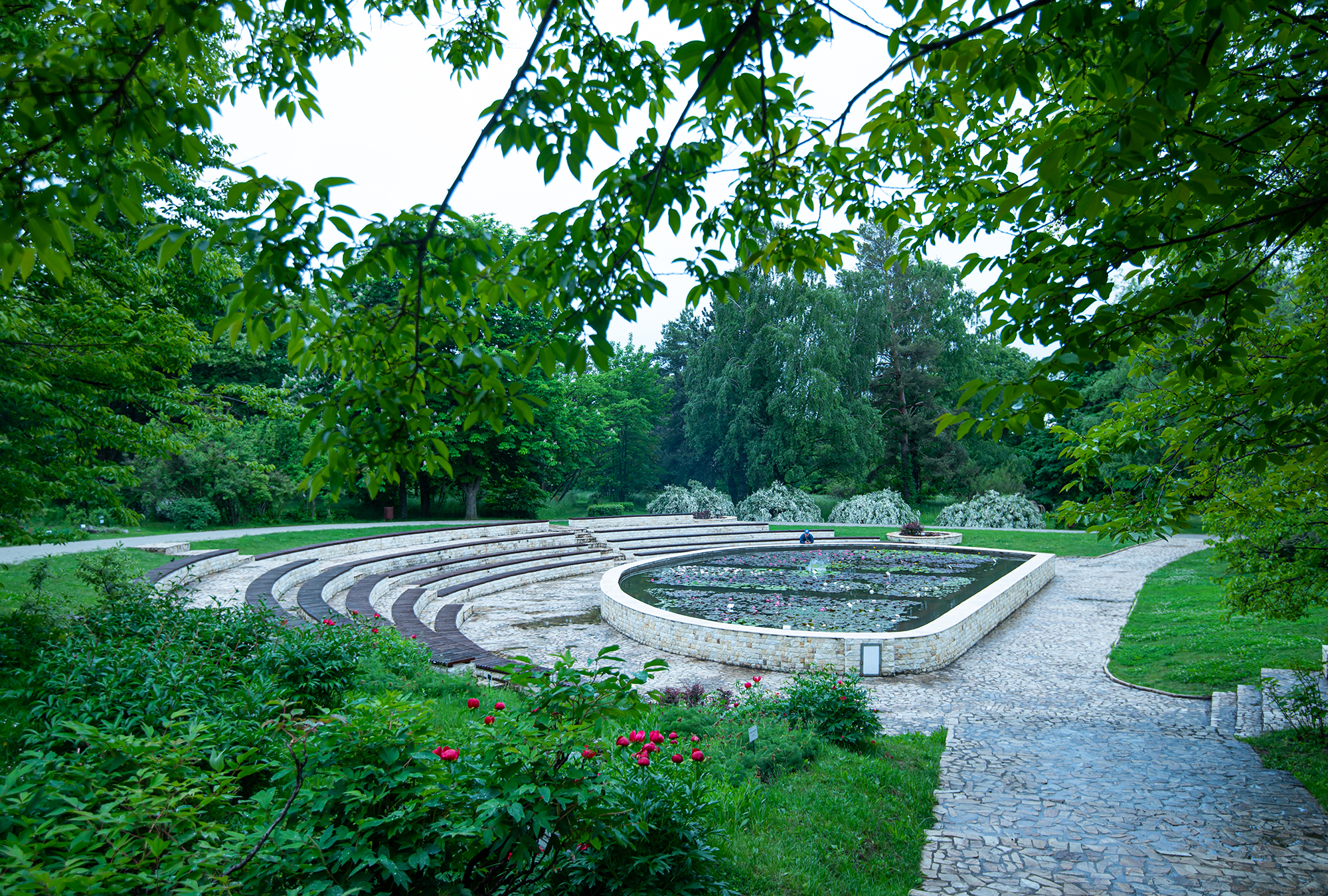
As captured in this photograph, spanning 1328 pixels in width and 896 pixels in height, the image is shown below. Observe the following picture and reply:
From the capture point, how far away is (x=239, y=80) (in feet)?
13.4

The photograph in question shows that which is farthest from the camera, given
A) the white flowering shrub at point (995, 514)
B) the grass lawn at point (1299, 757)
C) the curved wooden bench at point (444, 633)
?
the white flowering shrub at point (995, 514)

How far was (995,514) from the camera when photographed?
101ft

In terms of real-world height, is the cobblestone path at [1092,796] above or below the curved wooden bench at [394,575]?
below

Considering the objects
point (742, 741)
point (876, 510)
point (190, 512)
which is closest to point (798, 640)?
point (742, 741)

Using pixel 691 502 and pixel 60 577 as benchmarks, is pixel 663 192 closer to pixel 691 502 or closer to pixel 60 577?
pixel 60 577

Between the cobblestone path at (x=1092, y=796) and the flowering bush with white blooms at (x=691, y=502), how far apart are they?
910 inches

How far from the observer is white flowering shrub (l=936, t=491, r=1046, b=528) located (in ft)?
99.7

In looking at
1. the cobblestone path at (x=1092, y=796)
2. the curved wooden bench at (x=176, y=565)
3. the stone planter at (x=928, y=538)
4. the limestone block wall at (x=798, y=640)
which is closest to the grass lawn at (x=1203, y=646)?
the cobblestone path at (x=1092, y=796)

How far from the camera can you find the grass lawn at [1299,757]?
5.46 metres

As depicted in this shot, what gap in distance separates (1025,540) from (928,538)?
13.4 feet

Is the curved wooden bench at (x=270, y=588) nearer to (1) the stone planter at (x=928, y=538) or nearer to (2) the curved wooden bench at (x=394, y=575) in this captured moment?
(2) the curved wooden bench at (x=394, y=575)

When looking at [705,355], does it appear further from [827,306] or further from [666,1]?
[666,1]

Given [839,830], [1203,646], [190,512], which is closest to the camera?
[839,830]

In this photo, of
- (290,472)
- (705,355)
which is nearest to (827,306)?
(705,355)
